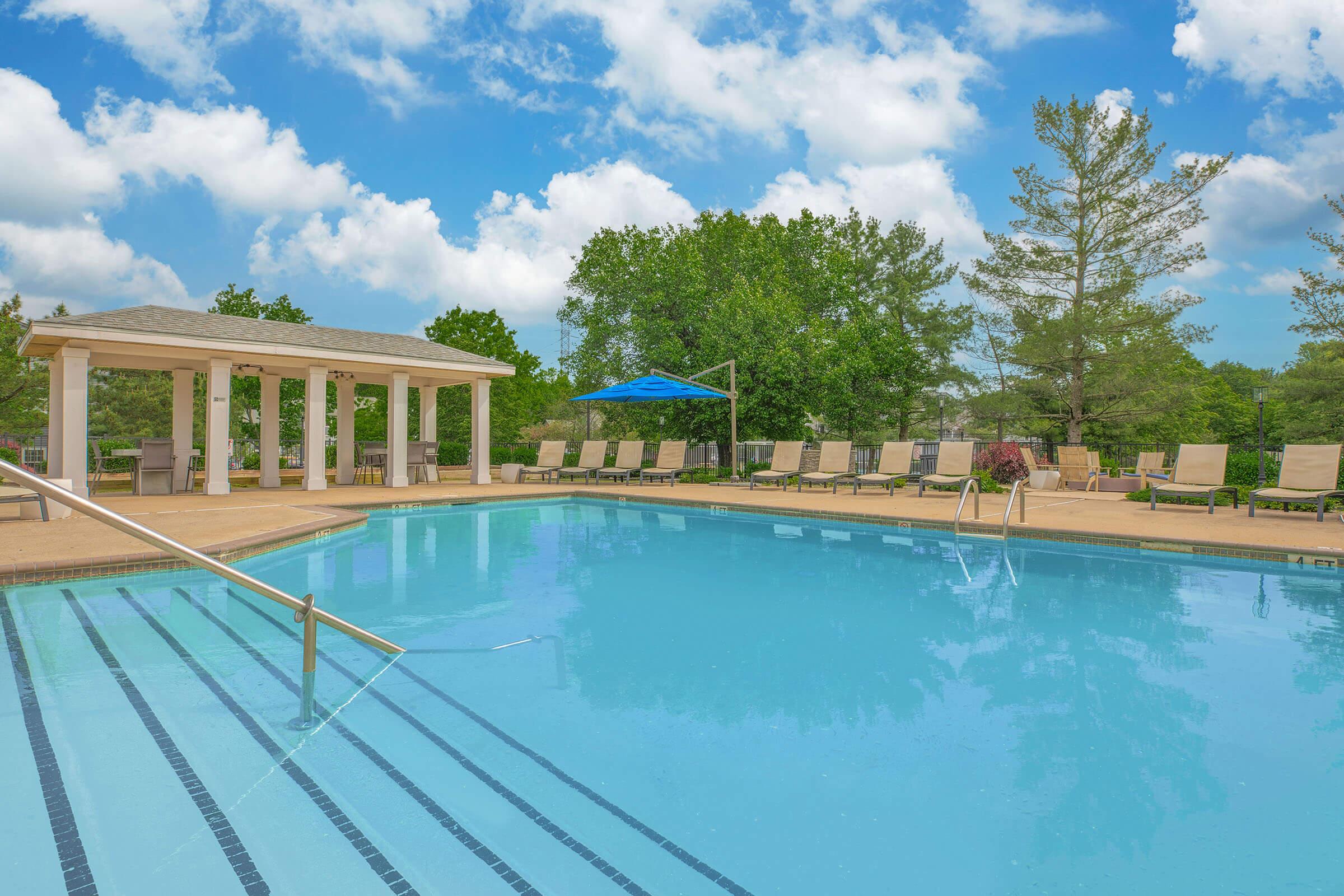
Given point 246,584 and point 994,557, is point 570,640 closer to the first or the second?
point 246,584

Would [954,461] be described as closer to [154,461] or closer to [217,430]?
[217,430]

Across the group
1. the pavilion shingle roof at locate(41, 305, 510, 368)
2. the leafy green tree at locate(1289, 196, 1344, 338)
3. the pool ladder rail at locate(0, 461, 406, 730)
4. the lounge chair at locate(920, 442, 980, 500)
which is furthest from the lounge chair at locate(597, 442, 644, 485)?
the leafy green tree at locate(1289, 196, 1344, 338)

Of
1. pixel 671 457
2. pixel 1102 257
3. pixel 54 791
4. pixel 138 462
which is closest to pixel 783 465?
pixel 671 457

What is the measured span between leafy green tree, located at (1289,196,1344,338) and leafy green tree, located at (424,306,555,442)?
2690 centimetres

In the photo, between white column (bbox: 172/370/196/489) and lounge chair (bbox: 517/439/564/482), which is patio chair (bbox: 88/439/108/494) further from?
lounge chair (bbox: 517/439/564/482)

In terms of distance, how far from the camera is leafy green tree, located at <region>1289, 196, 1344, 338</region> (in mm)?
17281

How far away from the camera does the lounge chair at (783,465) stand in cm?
1499

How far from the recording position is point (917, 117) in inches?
643

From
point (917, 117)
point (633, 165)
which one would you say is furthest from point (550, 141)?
point (917, 117)

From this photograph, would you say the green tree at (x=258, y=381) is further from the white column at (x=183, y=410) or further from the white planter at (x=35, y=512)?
the white planter at (x=35, y=512)

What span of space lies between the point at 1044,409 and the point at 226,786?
2521 centimetres

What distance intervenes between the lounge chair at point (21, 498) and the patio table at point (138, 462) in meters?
3.18

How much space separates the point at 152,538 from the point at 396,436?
13.4m

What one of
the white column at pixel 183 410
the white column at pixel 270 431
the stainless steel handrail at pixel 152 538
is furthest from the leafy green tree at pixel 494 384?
the stainless steel handrail at pixel 152 538
